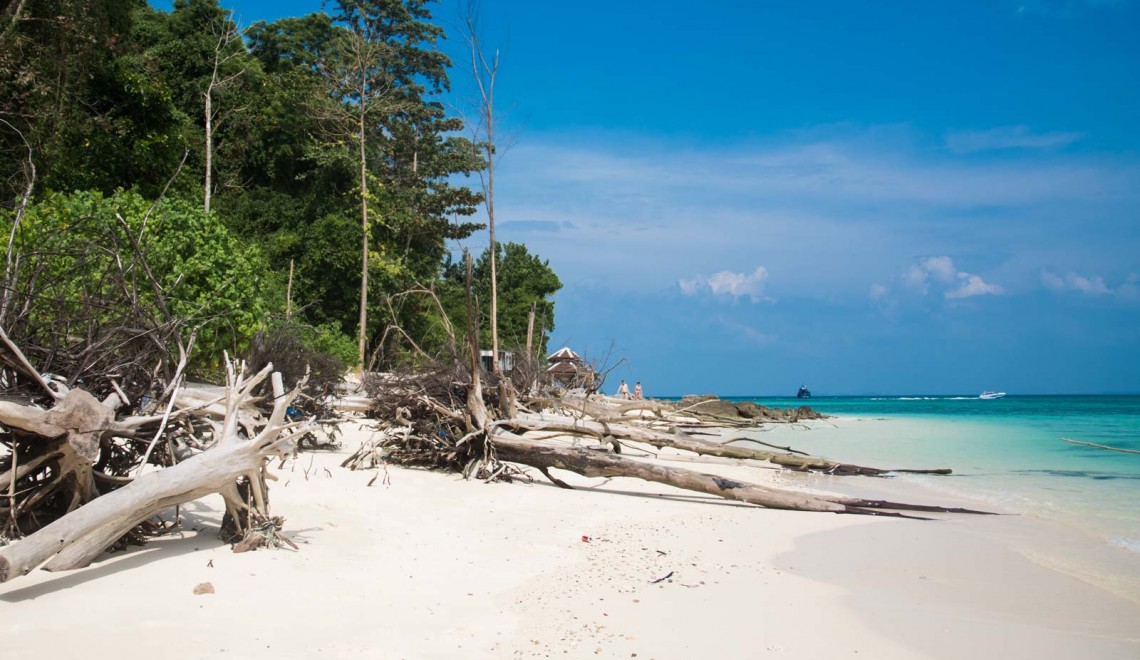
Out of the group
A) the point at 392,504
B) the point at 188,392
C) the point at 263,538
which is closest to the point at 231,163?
the point at 188,392

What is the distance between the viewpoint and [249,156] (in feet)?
97.8

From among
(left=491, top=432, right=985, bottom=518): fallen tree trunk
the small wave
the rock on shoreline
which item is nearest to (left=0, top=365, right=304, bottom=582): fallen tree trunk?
(left=491, top=432, right=985, bottom=518): fallen tree trunk

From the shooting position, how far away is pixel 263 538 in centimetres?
495

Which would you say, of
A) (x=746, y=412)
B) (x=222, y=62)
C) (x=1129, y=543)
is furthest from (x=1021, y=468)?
(x=222, y=62)

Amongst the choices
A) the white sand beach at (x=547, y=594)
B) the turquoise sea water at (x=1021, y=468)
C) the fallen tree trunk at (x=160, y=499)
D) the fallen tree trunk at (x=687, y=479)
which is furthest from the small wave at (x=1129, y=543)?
the fallen tree trunk at (x=160, y=499)

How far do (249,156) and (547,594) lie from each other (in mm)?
Result: 29288

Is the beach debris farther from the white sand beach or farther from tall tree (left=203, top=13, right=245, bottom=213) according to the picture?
tall tree (left=203, top=13, right=245, bottom=213)

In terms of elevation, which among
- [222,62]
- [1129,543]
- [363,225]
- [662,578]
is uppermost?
[222,62]

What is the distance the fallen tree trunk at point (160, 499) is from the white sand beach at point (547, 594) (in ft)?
Result: 0.61

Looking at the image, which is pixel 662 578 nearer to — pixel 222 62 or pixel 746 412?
pixel 222 62

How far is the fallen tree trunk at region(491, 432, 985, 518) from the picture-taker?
8531 millimetres

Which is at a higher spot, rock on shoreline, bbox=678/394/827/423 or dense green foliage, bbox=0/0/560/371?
dense green foliage, bbox=0/0/560/371

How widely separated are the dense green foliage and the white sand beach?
2.35 m

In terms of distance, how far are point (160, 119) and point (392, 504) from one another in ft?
60.7
